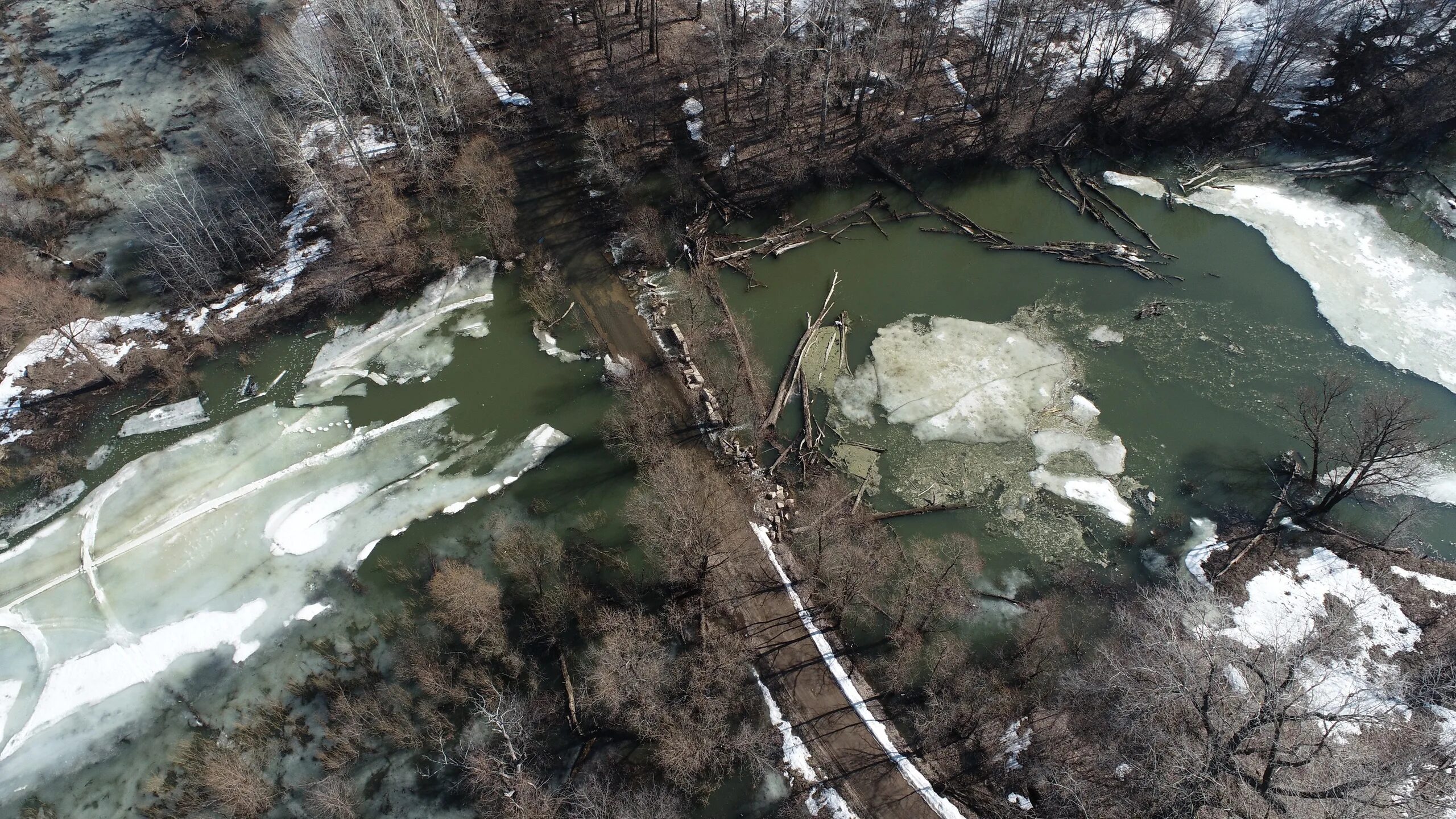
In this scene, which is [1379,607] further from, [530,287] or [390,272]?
[390,272]

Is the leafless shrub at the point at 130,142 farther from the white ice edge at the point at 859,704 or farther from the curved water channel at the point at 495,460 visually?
the white ice edge at the point at 859,704

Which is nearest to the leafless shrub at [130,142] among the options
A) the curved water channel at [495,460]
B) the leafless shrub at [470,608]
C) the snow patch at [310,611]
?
the curved water channel at [495,460]

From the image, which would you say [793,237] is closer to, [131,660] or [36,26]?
[131,660]

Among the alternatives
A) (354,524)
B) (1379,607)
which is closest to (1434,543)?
(1379,607)

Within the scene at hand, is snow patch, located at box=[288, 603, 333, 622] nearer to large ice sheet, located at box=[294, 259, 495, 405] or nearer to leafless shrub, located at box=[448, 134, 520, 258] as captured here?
large ice sheet, located at box=[294, 259, 495, 405]

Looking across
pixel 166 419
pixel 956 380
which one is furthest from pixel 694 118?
pixel 166 419
